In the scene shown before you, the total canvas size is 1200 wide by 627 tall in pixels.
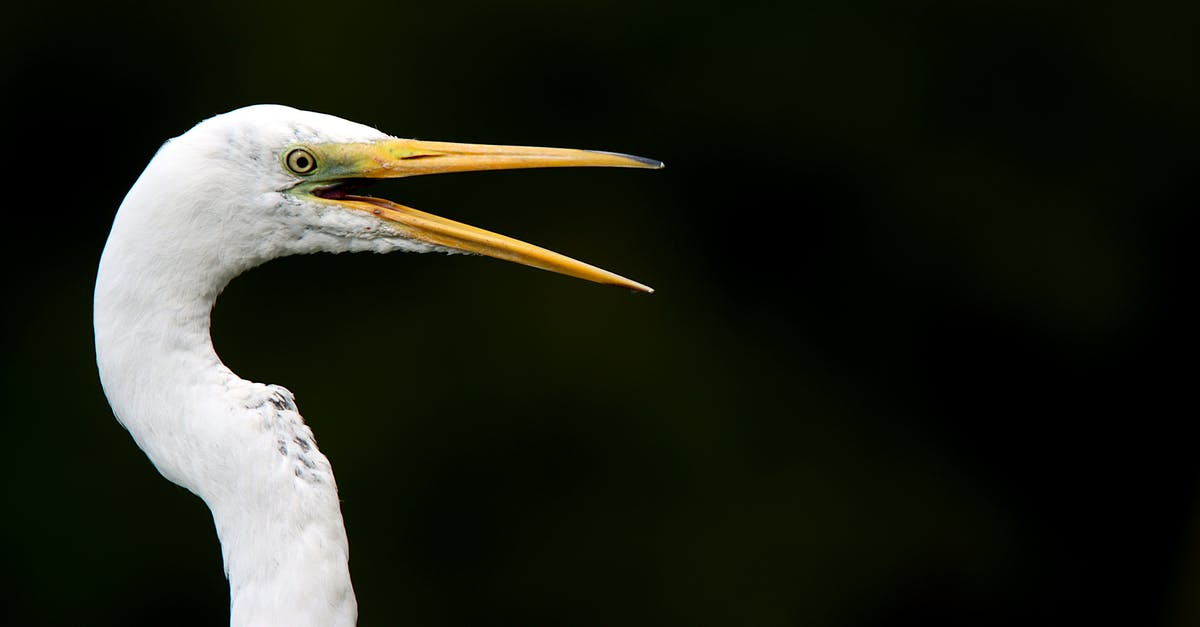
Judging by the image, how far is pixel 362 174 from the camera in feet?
4.26

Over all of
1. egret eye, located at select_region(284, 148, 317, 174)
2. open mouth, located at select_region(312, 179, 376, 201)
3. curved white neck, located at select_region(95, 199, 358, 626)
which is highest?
egret eye, located at select_region(284, 148, 317, 174)

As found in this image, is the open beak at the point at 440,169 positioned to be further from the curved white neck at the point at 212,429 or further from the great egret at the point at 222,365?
the curved white neck at the point at 212,429

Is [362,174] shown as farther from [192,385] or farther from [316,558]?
[316,558]

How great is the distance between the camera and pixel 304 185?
4.23 ft

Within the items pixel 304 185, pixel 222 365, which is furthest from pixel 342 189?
pixel 222 365

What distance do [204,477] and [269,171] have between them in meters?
0.32

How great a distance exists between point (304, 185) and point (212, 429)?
276mm

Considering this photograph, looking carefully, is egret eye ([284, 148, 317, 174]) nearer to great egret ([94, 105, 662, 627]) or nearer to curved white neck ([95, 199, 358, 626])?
great egret ([94, 105, 662, 627])

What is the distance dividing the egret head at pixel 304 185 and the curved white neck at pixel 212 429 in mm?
44

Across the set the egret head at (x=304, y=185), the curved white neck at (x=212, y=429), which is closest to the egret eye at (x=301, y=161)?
the egret head at (x=304, y=185)

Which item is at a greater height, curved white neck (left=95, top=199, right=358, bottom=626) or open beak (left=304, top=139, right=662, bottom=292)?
open beak (left=304, top=139, right=662, bottom=292)

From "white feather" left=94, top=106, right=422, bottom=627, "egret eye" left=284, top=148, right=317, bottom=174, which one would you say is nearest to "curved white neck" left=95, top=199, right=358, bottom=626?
"white feather" left=94, top=106, right=422, bottom=627

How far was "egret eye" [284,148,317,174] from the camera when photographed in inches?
50.0

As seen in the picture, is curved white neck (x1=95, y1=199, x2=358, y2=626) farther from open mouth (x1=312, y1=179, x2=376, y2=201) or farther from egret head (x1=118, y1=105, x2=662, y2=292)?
open mouth (x1=312, y1=179, x2=376, y2=201)
